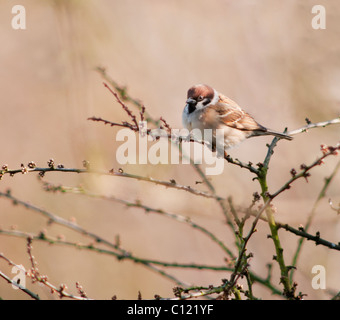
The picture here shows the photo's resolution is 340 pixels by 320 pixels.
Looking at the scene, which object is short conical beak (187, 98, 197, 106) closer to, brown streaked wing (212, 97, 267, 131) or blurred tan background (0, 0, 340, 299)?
brown streaked wing (212, 97, 267, 131)

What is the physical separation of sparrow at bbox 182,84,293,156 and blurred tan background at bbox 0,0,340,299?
17.0 inches

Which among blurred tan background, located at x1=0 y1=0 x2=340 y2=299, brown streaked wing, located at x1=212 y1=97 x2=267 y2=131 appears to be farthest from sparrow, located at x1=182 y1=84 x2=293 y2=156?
blurred tan background, located at x1=0 y1=0 x2=340 y2=299

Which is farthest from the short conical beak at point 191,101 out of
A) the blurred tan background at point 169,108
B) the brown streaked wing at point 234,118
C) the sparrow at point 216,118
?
the blurred tan background at point 169,108

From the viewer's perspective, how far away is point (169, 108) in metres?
5.50

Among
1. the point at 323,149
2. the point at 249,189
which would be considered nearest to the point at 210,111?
the point at 249,189

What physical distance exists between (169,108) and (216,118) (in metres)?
1.56

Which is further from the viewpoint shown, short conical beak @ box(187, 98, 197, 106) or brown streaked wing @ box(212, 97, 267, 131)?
brown streaked wing @ box(212, 97, 267, 131)

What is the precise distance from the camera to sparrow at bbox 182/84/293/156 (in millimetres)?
3891

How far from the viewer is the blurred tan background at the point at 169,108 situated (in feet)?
13.2

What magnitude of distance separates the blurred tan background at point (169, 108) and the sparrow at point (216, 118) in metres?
0.43

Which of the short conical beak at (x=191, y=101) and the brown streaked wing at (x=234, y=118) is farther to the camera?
the brown streaked wing at (x=234, y=118)

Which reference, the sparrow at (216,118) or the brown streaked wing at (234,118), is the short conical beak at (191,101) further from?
the brown streaked wing at (234,118)

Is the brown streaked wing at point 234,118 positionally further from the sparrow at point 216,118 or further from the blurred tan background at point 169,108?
the blurred tan background at point 169,108
